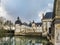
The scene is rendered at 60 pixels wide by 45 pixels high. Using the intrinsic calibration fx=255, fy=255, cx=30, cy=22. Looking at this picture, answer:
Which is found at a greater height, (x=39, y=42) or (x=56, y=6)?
(x=56, y=6)

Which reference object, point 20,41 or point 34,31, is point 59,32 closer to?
point 20,41

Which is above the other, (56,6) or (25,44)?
(56,6)

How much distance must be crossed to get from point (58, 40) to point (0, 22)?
969cm

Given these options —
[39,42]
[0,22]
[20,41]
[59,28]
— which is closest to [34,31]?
[0,22]

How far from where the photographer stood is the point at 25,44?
1010 centimetres

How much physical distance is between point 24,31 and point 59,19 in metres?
10.3

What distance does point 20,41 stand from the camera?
1021cm

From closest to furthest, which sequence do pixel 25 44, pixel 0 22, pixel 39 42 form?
pixel 39 42 < pixel 25 44 < pixel 0 22

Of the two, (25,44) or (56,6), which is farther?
(25,44)

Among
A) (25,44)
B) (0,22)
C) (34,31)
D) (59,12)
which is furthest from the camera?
(34,31)

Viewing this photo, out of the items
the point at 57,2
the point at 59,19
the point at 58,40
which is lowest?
the point at 58,40

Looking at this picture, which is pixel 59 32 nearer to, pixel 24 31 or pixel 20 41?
pixel 20 41

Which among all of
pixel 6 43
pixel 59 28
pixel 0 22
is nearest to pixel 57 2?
pixel 59 28

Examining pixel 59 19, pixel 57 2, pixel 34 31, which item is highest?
pixel 57 2
